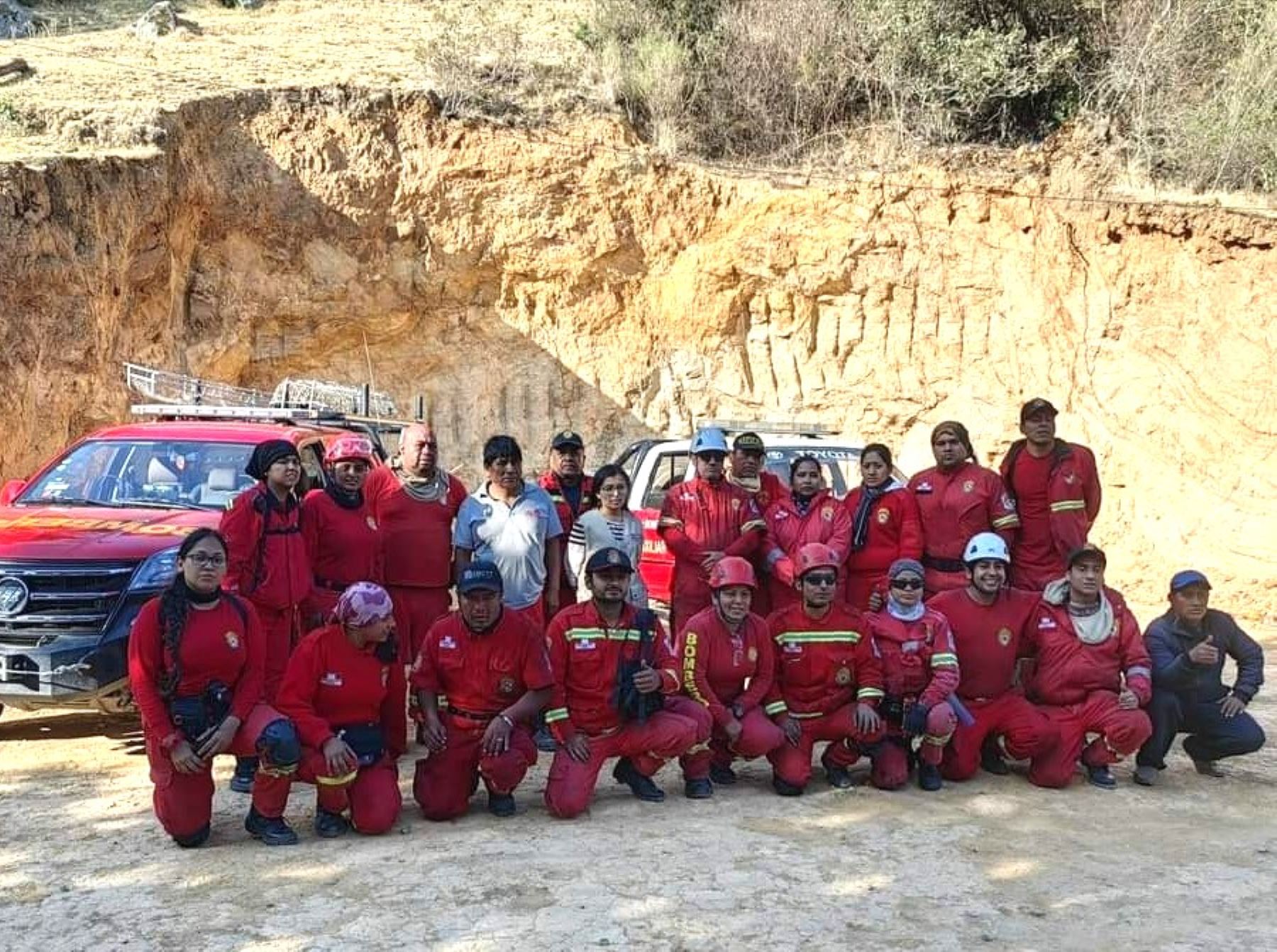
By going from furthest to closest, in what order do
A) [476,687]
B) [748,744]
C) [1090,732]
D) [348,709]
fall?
[1090,732]
[748,744]
[476,687]
[348,709]

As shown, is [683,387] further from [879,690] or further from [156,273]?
[879,690]

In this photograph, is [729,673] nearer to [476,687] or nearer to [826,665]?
[826,665]

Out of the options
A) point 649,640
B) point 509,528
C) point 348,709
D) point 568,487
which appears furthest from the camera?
point 568,487

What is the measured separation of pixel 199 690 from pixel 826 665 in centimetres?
307

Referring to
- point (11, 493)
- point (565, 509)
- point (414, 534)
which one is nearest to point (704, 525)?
point (565, 509)

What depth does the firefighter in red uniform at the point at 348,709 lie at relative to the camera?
5.29 metres

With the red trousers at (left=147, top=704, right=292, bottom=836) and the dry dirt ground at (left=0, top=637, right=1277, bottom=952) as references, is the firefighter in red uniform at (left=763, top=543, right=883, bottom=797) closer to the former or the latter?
the dry dirt ground at (left=0, top=637, right=1277, bottom=952)

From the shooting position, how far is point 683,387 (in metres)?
18.0

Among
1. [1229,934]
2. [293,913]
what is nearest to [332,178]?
[293,913]

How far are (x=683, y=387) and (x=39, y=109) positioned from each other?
31.0 feet

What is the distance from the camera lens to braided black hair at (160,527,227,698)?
5.17 metres

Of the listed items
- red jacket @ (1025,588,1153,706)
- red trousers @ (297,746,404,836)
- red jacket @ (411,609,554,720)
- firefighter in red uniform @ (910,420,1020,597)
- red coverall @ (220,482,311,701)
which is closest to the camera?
red trousers @ (297,746,404,836)

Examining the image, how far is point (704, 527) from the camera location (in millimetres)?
7242

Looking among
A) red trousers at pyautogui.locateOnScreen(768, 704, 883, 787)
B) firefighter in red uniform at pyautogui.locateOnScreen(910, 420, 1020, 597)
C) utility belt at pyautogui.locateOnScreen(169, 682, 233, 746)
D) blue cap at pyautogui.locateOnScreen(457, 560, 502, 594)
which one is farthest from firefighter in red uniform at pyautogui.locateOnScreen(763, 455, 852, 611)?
utility belt at pyautogui.locateOnScreen(169, 682, 233, 746)
